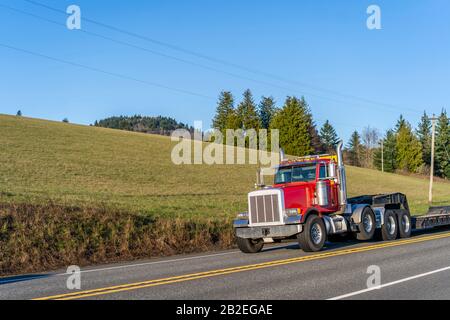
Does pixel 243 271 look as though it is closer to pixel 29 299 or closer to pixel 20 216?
pixel 29 299

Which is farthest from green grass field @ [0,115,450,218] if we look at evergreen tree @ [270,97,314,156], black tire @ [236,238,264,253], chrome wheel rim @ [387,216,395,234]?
evergreen tree @ [270,97,314,156]

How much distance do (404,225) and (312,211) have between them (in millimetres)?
6409

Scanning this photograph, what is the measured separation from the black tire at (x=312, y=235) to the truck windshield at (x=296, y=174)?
1.71 m

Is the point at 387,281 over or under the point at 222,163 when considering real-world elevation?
under

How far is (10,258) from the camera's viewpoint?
14.1 meters

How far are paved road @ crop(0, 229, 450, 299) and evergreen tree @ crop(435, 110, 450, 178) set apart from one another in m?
99.8

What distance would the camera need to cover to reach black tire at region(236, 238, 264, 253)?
1557 centimetres

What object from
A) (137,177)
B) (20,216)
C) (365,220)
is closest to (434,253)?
(365,220)

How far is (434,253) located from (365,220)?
3983 mm

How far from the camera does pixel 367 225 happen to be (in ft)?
57.5

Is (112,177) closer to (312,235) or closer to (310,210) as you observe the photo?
(310,210)

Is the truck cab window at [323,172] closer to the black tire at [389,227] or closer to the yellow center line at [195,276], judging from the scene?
the yellow center line at [195,276]

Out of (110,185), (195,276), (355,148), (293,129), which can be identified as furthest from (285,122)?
(195,276)
